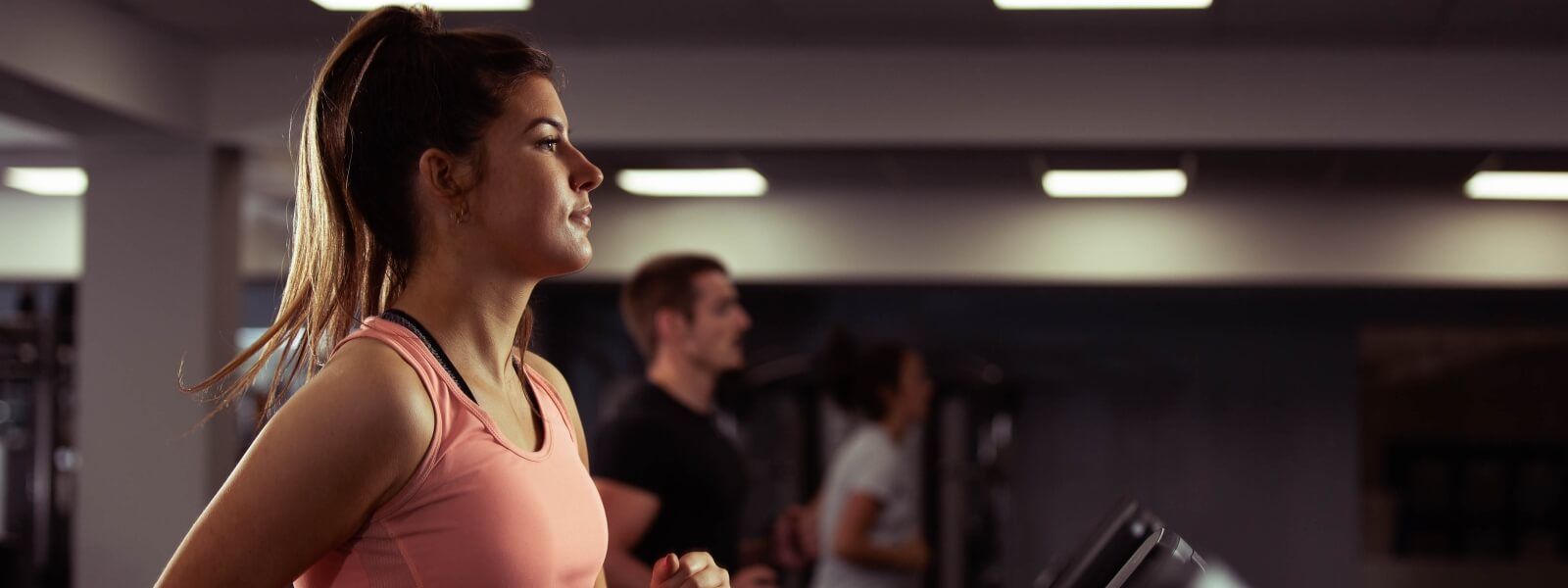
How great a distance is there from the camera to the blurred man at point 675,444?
2.51m

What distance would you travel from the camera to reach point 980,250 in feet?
19.2

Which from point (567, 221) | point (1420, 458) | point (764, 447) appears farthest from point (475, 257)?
point (1420, 458)

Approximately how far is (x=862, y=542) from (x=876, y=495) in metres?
0.13

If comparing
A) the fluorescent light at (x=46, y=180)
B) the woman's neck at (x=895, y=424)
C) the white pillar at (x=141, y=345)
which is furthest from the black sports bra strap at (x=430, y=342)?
the fluorescent light at (x=46, y=180)

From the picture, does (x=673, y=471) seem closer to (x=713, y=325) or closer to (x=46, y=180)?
(x=713, y=325)

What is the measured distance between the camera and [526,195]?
39.2 inches

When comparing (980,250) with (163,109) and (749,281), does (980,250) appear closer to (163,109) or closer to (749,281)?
(749,281)

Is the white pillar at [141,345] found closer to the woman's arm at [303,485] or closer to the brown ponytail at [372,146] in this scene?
the brown ponytail at [372,146]

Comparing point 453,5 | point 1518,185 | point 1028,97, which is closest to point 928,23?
point 1028,97

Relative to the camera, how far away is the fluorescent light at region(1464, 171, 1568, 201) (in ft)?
16.5

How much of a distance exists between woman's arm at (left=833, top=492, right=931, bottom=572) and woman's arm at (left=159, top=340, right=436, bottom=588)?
10.0 ft

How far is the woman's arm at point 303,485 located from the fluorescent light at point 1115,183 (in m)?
4.36

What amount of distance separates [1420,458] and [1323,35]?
735 centimetres

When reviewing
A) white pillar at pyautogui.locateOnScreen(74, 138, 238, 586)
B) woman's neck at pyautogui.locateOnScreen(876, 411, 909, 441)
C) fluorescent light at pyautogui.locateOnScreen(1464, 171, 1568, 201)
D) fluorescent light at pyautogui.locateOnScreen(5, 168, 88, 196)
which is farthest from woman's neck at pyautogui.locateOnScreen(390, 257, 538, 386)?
fluorescent light at pyautogui.locateOnScreen(5, 168, 88, 196)
